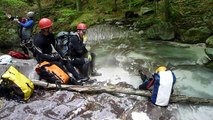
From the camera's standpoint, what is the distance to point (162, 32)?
1305 cm

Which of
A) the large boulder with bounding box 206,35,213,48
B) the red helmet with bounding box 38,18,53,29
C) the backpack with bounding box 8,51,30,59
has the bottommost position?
the large boulder with bounding box 206,35,213,48

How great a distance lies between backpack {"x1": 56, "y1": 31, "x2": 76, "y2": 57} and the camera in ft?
28.4

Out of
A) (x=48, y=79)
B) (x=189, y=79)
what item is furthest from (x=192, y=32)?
(x=48, y=79)

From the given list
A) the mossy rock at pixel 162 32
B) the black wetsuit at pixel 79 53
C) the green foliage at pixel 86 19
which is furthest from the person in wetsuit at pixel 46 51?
the green foliage at pixel 86 19

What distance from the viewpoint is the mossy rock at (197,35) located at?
12172mm

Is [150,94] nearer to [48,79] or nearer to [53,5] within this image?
[48,79]

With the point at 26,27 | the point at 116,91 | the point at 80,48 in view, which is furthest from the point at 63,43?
the point at 26,27

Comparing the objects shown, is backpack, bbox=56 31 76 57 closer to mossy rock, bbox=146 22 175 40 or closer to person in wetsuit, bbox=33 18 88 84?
person in wetsuit, bbox=33 18 88 84

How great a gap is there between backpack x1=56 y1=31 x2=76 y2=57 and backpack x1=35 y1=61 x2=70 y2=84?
0.58 m

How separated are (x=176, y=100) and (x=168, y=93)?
1.50 ft

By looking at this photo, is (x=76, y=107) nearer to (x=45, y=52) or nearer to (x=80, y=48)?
(x=80, y=48)

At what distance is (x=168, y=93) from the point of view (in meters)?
7.04

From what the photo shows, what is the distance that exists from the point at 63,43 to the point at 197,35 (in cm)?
623

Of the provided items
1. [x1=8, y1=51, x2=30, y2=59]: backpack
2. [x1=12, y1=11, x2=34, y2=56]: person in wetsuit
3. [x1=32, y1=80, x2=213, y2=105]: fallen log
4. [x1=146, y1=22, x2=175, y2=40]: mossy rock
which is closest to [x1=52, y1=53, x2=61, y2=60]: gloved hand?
[x1=32, y1=80, x2=213, y2=105]: fallen log
